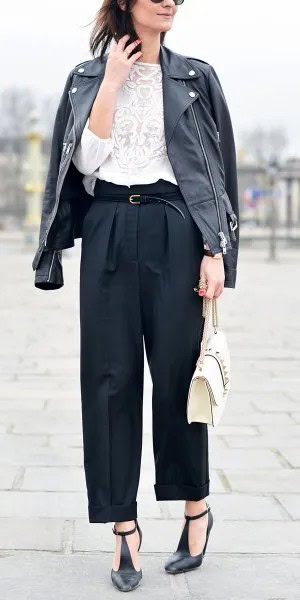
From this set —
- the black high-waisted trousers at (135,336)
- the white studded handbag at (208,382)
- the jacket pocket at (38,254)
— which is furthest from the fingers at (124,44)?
the white studded handbag at (208,382)

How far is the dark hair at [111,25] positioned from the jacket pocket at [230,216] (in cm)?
50

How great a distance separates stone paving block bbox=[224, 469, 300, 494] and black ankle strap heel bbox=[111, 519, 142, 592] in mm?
1199

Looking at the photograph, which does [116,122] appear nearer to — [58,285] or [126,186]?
[126,186]

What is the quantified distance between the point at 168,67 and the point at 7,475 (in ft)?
6.78

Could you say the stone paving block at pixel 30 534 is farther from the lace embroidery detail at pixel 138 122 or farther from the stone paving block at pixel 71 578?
A: the lace embroidery detail at pixel 138 122

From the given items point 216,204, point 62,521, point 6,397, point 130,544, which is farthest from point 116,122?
point 6,397

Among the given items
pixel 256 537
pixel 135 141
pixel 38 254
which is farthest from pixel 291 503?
pixel 135 141

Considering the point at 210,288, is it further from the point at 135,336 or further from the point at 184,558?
the point at 184,558

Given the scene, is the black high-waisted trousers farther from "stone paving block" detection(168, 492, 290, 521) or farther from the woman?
"stone paving block" detection(168, 492, 290, 521)

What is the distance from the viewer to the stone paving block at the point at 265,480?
14.2 feet

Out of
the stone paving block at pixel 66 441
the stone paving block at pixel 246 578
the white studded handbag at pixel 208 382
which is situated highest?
the white studded handbag at pixel 208 382

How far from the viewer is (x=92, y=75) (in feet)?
10.4

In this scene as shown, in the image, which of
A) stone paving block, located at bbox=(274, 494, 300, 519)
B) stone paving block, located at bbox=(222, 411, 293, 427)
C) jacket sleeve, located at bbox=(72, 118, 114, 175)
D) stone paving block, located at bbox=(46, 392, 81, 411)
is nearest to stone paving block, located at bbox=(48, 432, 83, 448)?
stone paving block, located at bbox=(46, 392, 81, 411)

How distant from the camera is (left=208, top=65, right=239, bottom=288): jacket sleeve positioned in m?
3.19
